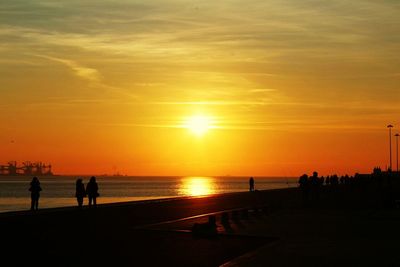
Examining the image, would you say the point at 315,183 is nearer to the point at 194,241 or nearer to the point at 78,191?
the point at 78,191

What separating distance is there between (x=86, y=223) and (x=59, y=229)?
321cm

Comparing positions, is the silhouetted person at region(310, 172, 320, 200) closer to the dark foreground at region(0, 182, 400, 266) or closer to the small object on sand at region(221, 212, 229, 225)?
the dark foreground at region(0, 182, 400, 266)

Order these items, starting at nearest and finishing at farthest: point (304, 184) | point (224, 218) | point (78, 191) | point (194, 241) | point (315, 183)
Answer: point (194, 241) < point (224, 218) < point (78, 191) < point (304, 184) < point (315, 183)

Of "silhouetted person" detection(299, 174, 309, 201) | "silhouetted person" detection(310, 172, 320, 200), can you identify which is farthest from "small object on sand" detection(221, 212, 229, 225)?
"silhouetted person" detection(310, 172, 320, 200)

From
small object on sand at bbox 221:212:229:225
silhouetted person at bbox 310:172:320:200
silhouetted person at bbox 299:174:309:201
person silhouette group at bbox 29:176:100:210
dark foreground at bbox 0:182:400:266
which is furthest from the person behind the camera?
silhouetted person at bbox 310:172:320:200

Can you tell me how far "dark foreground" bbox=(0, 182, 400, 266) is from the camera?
17.1 metres

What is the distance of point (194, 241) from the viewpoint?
859 inches

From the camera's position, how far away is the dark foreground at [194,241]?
17125mm

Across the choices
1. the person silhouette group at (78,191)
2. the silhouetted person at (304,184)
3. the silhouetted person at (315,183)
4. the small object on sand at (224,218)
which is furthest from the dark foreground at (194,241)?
the silhouetted person at (315,183)

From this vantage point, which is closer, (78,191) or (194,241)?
(194,241)

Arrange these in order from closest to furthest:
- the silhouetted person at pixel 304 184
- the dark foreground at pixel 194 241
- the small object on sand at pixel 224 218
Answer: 1. the dark foreground at pixel 194 241
2. the small object on sand at pixel 224 218
3. the silhouetted person at pixel 304 184

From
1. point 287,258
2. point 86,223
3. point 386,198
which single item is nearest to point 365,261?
point 287,258

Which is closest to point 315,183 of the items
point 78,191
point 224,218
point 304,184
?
point 304,184

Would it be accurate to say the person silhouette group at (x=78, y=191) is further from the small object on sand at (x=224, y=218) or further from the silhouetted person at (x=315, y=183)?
the silhouetted person at (x=315, y=183)
